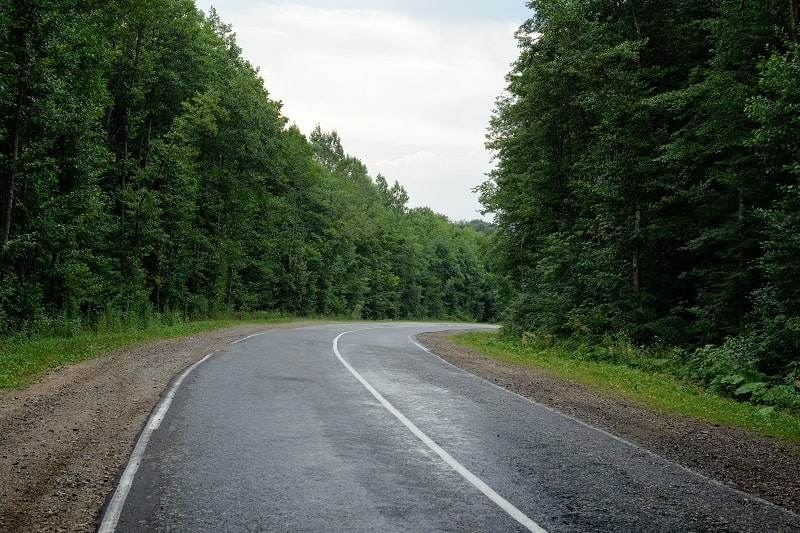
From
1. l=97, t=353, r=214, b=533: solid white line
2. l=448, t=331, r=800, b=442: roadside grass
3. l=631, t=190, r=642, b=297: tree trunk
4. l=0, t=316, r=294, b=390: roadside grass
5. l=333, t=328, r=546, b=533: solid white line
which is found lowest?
l=448, t=331, r=800, b=442: roadside grass

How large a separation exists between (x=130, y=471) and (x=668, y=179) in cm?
1787

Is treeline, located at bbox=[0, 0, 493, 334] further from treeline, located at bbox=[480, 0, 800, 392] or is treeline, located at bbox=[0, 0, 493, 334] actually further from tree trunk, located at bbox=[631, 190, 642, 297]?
tree trunk, located at bbox=[631, 190, 642, 297]

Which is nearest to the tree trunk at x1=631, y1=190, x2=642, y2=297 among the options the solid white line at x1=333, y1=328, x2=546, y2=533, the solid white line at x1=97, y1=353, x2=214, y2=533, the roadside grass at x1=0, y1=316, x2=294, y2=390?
the solid white line at x1=333, y1=328, x2=546, y2=533

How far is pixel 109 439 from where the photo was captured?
23.6 feet

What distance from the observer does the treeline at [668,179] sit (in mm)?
13492

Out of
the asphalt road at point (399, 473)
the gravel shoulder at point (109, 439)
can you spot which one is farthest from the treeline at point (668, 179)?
the asphalt road at point (399, 473)

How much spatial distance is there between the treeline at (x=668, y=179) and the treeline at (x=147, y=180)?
1209cm

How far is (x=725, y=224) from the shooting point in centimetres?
1666

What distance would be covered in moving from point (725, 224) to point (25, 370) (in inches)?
716

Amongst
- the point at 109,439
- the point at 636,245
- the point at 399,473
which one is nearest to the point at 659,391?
the point at 636,245

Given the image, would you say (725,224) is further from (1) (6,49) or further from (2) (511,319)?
(1) (6,49)

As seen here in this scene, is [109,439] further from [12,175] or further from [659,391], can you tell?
[12,175]

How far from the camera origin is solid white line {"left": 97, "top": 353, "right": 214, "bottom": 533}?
4.64 metres

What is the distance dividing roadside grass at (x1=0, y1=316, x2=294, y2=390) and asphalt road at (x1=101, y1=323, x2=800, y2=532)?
179 inches
